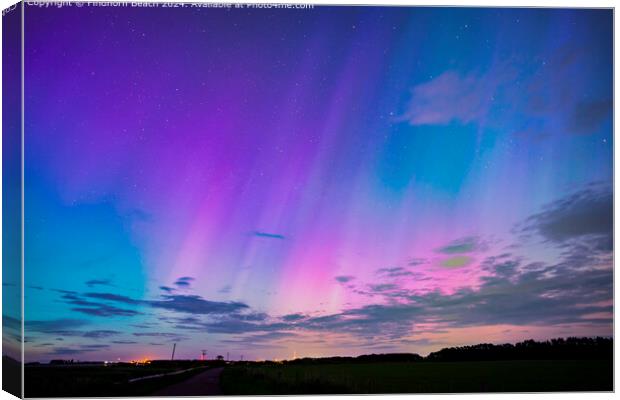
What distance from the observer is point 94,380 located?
11.9 m

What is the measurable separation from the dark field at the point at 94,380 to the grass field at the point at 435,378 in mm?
952

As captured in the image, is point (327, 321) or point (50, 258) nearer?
point (50, 258)

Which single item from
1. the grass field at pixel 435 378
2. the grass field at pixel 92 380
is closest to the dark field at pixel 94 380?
the grass field at pixel 92 380

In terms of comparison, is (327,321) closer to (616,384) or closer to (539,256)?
(539,256)

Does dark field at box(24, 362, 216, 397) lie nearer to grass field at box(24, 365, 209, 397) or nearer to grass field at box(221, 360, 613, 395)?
grass field at box(24, 365, 209, 397)

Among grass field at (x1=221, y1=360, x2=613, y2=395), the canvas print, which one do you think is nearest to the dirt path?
the canvas print

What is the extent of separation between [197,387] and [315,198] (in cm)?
324

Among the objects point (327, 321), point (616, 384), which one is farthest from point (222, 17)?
point (616, 384)

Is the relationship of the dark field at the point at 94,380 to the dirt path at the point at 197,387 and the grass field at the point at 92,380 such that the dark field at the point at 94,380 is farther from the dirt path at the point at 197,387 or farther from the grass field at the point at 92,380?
the dirt path at the point at 197,387

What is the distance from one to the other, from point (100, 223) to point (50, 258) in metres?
0.89

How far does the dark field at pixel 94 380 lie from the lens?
458 inches

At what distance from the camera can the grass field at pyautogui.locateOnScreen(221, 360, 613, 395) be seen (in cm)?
1209

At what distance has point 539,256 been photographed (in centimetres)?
1265

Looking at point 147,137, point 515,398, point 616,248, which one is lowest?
point 515,398
